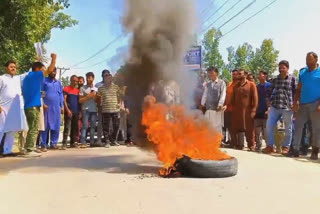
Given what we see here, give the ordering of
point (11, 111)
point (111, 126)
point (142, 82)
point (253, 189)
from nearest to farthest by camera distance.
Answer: point (253, 189)
point (142, 82)
point (11, 111)
point (111, 126)

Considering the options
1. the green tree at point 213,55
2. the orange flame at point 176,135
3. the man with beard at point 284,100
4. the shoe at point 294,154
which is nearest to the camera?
the orange flame at point 176,135

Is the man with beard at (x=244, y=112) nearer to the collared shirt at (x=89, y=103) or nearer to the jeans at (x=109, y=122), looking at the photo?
the jeans at (x=109, y=122)

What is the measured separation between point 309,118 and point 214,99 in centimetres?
240

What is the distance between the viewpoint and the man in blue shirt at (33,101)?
8.62 m

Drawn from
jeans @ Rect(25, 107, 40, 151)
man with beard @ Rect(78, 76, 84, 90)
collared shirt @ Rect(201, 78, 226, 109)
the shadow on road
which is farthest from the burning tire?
man with beard @ Rect(78, 76, 84, 90)

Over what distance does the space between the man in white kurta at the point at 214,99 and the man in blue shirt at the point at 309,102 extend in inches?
75.1

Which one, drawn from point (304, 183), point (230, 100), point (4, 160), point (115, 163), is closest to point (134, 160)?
point (115, 163)

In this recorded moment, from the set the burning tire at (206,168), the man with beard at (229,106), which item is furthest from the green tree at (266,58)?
the burning tire at (206,168)

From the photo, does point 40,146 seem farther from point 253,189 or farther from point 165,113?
point 253,189

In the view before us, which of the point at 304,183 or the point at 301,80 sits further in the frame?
the point at 301,80

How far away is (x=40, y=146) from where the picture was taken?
33.3ft

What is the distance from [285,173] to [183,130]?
1832mm

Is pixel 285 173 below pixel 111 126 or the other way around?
below

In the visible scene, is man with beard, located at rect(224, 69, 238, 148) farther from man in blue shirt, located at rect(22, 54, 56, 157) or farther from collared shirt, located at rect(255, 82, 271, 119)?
man in blue shirt, located at rect(22, 54, 56, 157)
